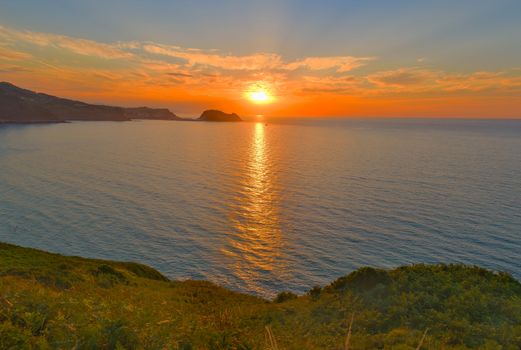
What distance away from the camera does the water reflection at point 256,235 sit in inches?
1779

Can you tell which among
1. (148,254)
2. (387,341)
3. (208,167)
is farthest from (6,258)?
(208,167)

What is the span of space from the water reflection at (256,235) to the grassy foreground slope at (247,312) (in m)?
12.0

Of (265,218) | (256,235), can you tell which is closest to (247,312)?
(256,235)

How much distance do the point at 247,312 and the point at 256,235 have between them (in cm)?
3230

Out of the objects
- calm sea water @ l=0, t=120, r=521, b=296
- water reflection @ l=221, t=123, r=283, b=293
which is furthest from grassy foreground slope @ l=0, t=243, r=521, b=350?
calm sea water @ l=0, t=120, r=521, b=296

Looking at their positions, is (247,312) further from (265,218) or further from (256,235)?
(265,218)

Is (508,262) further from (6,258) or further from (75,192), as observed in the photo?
(75,192)

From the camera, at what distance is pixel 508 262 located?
146ft

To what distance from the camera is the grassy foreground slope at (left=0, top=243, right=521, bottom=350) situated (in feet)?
31.9

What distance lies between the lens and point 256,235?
187ft

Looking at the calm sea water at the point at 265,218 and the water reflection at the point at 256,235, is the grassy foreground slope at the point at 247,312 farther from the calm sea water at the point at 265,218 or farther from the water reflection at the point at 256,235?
the calm sea water at the point at 265,218

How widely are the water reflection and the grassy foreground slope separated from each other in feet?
39.2

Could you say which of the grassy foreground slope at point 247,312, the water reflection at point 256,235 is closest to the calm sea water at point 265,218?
the water reflection at point 256,235

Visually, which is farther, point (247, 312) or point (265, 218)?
point (265, 218)
